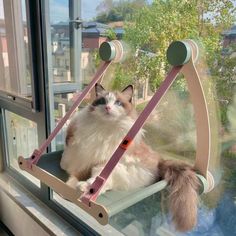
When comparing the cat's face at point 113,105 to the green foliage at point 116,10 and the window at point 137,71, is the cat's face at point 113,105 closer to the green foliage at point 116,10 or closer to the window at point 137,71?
the window at point 137,71

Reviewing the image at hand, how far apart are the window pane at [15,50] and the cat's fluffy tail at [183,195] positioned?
34.5 inches

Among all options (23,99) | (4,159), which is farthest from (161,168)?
(4,159)

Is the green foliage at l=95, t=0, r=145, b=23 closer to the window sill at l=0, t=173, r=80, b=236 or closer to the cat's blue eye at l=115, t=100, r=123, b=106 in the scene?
the cat's blue eye at l=115, t=100, r=123, b=106

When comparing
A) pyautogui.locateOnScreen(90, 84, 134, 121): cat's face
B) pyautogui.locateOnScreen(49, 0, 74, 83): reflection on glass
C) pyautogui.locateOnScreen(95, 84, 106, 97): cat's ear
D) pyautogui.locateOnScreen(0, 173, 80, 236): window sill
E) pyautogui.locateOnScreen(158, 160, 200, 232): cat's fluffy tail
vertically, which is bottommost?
pyautogui.locateOnScreen(0, 173, 80, 236): window sill

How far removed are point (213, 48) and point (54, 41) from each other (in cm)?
74

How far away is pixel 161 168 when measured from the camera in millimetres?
758

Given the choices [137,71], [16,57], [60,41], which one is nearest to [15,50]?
[16,57]

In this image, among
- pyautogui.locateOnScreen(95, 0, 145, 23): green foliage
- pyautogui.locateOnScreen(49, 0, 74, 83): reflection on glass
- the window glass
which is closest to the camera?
the window glass

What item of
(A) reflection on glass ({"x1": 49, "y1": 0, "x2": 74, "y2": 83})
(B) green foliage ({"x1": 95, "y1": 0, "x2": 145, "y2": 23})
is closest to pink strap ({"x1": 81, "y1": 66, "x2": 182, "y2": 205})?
(B) green foliage ({"x1": 95, "y1": 0, "x2": 145, "y2": 23})

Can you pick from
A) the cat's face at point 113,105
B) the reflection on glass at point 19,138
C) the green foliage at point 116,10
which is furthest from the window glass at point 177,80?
the reflection on glass at point 19,138

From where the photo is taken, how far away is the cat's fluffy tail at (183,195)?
25.9 inches

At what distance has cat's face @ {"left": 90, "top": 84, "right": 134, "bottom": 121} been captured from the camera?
29.8 inches

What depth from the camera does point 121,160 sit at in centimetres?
73

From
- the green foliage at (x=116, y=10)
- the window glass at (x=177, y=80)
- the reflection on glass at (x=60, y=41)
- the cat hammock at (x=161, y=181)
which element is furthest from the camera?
the reflection on glass at (x=60, y=41)
